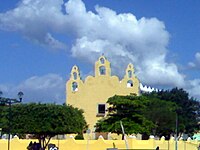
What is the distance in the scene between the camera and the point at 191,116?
266ft

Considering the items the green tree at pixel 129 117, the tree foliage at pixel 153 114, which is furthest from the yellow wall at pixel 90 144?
the tree foliage at pixel 153 114

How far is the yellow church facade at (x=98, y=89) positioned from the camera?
7356 centimetres

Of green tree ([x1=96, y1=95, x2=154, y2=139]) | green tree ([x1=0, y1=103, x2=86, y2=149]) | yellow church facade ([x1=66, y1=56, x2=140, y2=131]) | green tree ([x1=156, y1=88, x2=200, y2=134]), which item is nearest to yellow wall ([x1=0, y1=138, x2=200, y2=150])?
green tree ([x1=0, y1=103, x2=86, y2=149])

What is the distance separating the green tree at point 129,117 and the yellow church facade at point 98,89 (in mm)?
10902

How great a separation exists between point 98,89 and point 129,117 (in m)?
14.7

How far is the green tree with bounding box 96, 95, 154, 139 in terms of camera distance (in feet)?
194

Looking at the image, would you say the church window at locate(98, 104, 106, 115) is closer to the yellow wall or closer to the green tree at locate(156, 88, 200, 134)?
the green tree at locate(156, 88, 200, 134)

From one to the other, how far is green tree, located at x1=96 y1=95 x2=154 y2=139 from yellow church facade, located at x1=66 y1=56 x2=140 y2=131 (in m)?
10.9

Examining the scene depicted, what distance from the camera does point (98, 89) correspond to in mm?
74312

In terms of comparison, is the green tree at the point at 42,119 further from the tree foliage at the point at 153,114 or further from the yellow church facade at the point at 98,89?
the yellow church facade at the point at 98,89

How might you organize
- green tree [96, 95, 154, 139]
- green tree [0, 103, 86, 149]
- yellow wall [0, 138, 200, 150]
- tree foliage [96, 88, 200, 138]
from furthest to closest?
tree foliage [96, 88, 200, 138], green tree [96, 95, 154, 139], yellow wall [0, 138, 200, 150], green tree [0, 103, 86, 149]

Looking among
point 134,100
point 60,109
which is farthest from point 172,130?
point 60,109

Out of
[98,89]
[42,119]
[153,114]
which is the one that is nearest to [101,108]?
[98,89]

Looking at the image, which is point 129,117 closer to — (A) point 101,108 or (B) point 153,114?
(B) point 153,114
